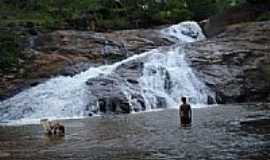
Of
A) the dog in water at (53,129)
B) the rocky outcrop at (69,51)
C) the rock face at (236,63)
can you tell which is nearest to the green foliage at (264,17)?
the rock face at (236,63)

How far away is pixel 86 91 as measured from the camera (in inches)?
1319

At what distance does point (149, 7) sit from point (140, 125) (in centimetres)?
3559

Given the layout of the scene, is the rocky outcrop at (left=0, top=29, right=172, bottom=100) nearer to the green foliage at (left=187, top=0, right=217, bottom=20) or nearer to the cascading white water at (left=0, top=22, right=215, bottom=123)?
the cascading white water at (left=0, top=22, right=215, bottom=123)

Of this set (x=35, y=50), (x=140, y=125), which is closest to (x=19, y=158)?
(x=140, y=125)

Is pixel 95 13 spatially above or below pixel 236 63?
above

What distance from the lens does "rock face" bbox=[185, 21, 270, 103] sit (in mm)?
34219

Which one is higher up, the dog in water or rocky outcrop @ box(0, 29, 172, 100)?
rocky outcrop @ box(0, 29, 172, 100)

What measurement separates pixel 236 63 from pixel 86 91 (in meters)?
9.09

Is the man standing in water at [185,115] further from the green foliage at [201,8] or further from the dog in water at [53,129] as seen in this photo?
the green foliage at [201,8]

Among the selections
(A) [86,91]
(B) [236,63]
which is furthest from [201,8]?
(A) [86,91]

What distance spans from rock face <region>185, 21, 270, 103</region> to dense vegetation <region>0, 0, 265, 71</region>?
38.2ft

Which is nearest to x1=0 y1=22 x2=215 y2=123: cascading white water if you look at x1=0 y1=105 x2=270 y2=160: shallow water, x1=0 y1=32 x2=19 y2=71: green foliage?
x1=0 y1=32 x2=19 y2=71: green foliage

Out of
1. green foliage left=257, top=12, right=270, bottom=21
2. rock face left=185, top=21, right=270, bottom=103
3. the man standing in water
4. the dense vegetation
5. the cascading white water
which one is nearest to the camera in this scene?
the man standing in water

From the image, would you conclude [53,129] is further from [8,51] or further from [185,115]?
[8,51]
